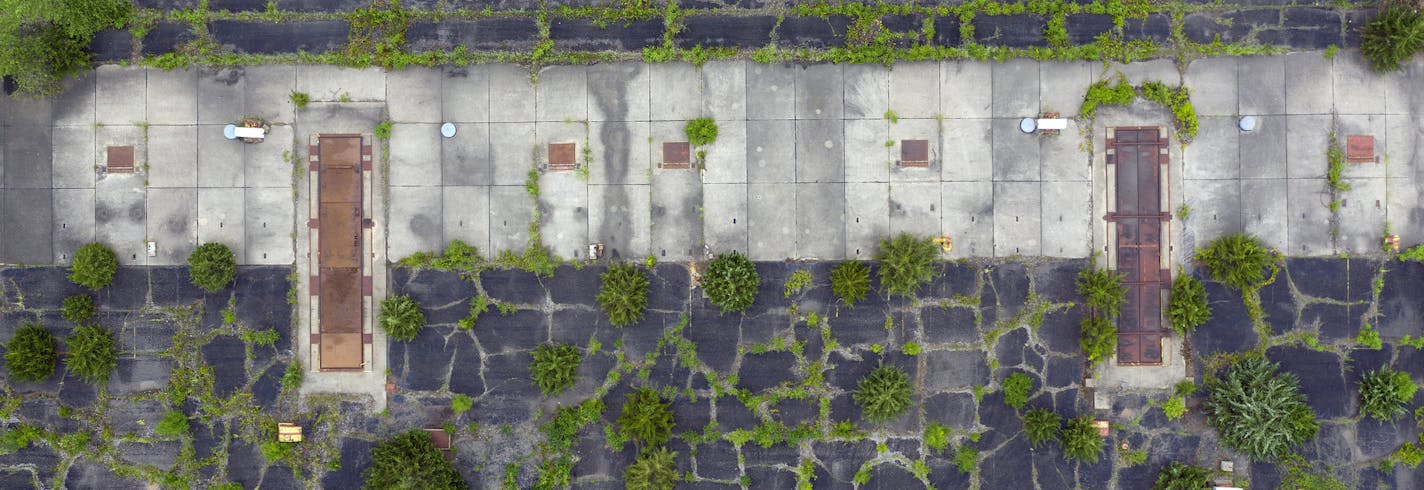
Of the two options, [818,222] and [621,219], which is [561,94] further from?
[818,222]

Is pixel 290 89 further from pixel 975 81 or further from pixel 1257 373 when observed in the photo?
pixel 1257 373

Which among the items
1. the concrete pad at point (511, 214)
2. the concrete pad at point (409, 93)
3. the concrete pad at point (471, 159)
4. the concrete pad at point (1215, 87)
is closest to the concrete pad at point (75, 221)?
the concrete pad at point (409, 93)

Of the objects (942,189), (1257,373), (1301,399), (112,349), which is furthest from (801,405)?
(112,349)

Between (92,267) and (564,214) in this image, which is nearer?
(92,267)

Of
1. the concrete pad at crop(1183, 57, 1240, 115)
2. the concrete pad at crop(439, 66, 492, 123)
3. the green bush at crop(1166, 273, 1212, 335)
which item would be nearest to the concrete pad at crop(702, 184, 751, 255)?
the concrete pad at crop(439, 66, 492, 123)

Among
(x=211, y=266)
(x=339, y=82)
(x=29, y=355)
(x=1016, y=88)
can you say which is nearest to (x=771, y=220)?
(x=1016, y=88)

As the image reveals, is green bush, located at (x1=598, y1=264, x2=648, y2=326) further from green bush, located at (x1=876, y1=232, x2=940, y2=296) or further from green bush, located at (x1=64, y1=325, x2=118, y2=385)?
green bush, located at (x1=64, y1=325, x2=118, y2=385)
